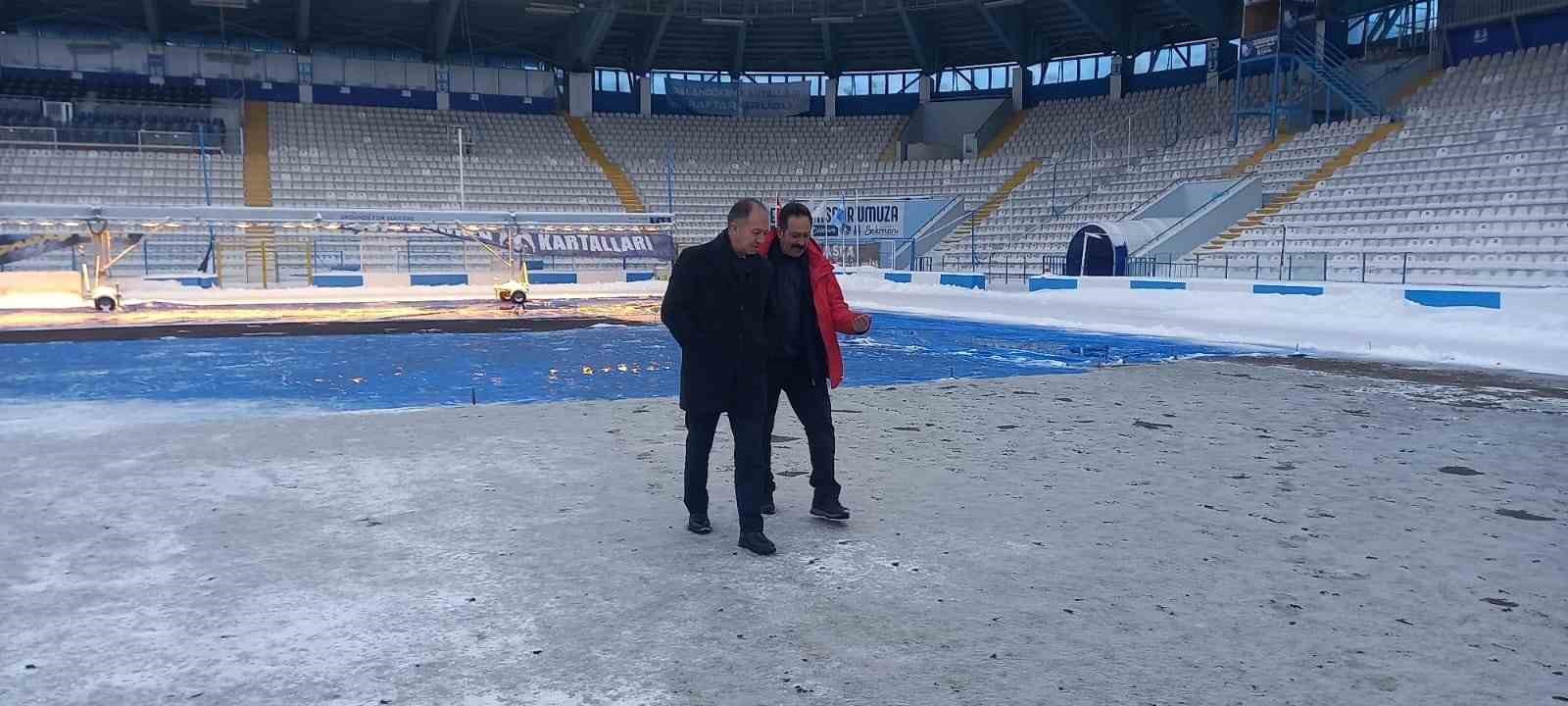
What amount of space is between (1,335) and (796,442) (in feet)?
50.1

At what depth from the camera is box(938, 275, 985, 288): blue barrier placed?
2559 cm

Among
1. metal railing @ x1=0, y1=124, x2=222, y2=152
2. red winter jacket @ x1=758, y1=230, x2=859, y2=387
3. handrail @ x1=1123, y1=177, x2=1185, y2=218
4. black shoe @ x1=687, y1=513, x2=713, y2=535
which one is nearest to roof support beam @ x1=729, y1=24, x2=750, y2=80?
handrail @ x1=1123, y1=177, x2=1185, y2=218

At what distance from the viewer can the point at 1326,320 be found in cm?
1638

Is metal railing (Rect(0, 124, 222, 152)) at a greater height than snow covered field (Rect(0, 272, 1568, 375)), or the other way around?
Result: metal railing (Rect(0, 124, 222, 152))

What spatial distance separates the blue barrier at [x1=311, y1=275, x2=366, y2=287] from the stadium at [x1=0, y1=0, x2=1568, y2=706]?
128 millimetres

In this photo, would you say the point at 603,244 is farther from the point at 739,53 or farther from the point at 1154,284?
the point at 739,53

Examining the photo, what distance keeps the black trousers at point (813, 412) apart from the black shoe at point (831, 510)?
3 centimetres

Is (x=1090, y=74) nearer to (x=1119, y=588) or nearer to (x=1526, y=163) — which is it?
(x=1526, y=163)

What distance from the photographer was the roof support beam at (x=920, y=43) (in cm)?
4464

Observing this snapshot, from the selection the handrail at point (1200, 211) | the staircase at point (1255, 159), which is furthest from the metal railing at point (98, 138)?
the staircase at point (1255, 159)

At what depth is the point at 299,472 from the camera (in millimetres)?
Result: 6152

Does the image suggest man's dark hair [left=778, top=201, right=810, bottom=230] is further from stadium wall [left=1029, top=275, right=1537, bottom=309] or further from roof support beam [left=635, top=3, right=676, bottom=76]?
roof support beam [left=635, top=3, right=676, bottom=76]

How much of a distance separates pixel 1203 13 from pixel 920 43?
40.1ft

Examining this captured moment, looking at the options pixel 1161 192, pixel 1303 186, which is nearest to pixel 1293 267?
pixel 1303 186
